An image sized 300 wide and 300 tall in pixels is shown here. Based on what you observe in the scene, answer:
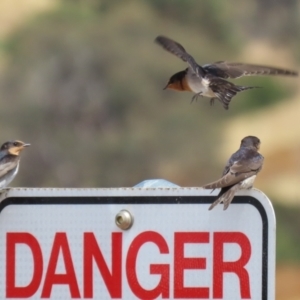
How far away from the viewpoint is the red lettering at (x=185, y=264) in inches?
114

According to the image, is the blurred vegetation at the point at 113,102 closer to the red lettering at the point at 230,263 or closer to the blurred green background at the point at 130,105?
the blurred green background at the point at 130,105

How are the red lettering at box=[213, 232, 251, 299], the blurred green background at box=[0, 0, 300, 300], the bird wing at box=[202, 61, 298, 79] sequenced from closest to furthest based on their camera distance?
the red lettering at box=[213, 232, 251, 299]
the bird wing at box=[202, 61, 298, 79]
the blurred green background at box=[0, 0, 300, 300]

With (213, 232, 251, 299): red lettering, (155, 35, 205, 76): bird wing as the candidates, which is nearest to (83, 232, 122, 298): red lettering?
(213, 232, 251, 299): red lettering

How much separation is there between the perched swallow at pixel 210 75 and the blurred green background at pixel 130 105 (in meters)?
8.68

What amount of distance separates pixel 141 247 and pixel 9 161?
2963 millimetres

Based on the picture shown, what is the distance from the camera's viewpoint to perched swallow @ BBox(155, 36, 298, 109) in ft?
17.2

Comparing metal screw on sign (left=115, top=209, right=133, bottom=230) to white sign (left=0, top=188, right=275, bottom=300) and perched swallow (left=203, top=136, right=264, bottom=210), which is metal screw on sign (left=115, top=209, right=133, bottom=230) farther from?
perched swallow (left=203, top=136, right=264, bottom=210)

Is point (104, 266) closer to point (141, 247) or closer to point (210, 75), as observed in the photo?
point (141, 247)

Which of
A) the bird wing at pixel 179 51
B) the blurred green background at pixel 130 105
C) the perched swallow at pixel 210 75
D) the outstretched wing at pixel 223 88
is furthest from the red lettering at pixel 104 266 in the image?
the blurred green background at pixel 130 105

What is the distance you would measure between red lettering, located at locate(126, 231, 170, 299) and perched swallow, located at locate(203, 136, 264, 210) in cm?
20

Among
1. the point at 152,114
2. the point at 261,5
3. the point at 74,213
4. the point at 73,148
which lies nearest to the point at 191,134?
the point at 152,114

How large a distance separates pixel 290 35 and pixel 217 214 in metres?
16.0

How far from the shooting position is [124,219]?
2916 millimetres

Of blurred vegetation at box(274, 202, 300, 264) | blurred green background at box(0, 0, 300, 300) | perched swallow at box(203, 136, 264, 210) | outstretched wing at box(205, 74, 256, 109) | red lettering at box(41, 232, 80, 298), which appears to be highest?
blurred green background at box(0, 0, 300, 300)
